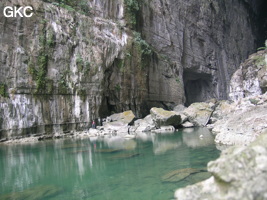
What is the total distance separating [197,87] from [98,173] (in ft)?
139

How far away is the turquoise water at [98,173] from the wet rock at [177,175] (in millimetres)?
96

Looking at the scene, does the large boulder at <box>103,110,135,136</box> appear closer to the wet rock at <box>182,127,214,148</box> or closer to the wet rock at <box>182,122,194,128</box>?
the wet rock at <box>182,122,194,128</box>

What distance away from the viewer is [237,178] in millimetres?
2918

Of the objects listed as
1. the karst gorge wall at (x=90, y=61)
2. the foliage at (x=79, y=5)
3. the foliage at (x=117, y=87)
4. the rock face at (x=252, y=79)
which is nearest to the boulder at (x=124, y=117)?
the karst gorge wall at (x=90, y=61)

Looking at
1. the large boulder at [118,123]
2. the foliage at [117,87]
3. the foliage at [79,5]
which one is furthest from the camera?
the foliage at [117,87]

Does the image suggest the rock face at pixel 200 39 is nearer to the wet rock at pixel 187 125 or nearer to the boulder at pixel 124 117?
the wet rock at pixel 187 125

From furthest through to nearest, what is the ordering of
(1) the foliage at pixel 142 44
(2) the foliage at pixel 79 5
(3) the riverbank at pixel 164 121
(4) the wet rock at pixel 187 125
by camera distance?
(1) the foliage at pixel 142 44, (2) the foliage at pixel 79 5, (4) the wet rock at pixel 187 125, (3) the riverbank at pixel 164 121

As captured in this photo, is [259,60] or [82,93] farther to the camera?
[259,60]

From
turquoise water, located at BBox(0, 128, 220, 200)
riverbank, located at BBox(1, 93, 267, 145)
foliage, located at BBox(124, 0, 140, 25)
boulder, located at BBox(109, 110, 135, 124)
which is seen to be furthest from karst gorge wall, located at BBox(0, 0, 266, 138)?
turquoise water, located at BBox(0, 128, 220, 200)

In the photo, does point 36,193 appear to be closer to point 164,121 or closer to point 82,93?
point 82,93

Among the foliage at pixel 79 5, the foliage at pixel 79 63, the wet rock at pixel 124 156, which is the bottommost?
the wet rock at pixel 124 156

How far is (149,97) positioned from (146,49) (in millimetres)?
5444

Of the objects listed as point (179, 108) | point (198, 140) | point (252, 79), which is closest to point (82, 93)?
point (198, 140)

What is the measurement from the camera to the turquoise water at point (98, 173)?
5.87m
